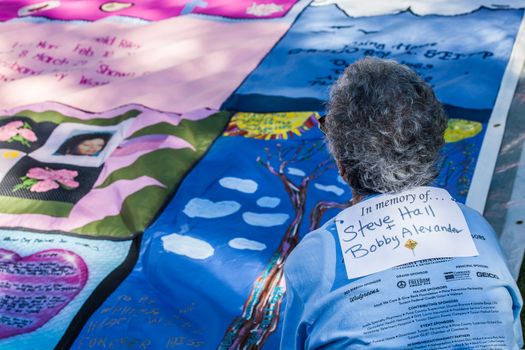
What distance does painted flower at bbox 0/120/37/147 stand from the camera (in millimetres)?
2471

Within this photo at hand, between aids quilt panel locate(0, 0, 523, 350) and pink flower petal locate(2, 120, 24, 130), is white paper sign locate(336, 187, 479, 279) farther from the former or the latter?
pink flower petal locate(2, 120, 24, 130)

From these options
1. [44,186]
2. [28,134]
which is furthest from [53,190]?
[28,134]

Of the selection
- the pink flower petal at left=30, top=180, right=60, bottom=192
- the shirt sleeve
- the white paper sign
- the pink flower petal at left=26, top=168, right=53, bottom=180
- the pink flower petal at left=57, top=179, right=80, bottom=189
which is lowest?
the pink flower petal at left=57, top=179, right=80, bottom=189

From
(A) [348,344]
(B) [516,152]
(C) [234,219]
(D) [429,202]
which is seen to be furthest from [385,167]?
(B) [516,152]

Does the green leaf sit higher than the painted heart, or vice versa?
the green leaf

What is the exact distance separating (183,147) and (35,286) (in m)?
0.69

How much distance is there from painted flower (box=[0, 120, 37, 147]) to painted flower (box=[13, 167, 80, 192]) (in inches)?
7.6

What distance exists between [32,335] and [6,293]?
0.57ft

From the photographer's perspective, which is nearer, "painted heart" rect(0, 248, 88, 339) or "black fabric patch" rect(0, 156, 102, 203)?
"painted heart" rect(0, 248, 88, 339)

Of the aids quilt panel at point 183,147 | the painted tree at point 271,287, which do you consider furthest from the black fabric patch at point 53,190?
the painted tree at point 271,287

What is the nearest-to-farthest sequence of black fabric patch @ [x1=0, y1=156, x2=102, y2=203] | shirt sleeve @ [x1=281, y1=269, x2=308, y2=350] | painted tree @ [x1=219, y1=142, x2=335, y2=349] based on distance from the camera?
shirt sleeve @ [x1=281, y1=269, x2=308, y2=350], painted tree @ [x1=219, y1=142, x2=335, y2=349], black fabric patch @ [x1=0, y1=156, x2=102, y2=203]

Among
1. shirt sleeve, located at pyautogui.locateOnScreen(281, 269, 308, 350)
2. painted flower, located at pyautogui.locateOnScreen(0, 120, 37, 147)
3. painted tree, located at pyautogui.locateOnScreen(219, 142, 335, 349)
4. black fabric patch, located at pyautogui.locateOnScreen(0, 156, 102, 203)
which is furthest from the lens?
painted flower, located at pyautogui.locateOnScreen(0, 120, 37, 147)

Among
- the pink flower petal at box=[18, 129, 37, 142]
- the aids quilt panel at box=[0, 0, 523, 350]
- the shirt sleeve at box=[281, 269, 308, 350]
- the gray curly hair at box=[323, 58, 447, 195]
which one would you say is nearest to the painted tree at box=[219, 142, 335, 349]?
the aids quilt panel at box=[0, 0, 523, 350]

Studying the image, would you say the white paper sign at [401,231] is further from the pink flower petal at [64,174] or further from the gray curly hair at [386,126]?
the pink flower petal at [64,174]
